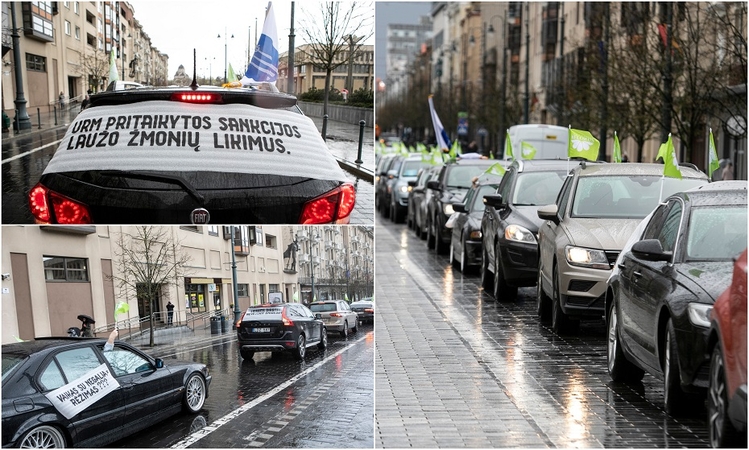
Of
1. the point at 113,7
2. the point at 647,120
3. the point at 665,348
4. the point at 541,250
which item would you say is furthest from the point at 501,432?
the point at 647,120

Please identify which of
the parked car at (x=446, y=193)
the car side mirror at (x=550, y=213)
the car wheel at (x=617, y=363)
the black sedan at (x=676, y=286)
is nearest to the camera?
the black sedan at (x=676, y=286)

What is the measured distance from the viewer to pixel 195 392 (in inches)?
229

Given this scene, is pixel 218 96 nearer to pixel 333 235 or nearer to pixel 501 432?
pixel 333 235

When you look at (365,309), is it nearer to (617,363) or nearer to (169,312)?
(169,312)

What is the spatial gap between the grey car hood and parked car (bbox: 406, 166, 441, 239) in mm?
13602

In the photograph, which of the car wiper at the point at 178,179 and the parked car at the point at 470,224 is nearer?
the car wiper at the point at 178,179

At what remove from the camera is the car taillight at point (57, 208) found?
5.48 meters

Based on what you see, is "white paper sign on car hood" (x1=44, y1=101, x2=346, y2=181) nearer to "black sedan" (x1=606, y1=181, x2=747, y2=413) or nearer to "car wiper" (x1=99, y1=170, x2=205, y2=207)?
"car wiper" (x1=99, y1=170, x2=205, y2=207)

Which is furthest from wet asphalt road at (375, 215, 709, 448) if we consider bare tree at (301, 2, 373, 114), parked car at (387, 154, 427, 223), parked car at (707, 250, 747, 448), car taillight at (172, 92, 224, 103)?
parked car at (387, 154, 427, 223)

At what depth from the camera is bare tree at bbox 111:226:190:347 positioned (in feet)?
18.2

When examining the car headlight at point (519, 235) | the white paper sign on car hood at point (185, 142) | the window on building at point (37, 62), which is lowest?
the car headlight at point (519, 235)

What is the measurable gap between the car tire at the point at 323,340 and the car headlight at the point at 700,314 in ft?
8.26

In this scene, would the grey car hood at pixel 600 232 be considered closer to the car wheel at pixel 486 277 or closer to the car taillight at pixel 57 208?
the car wheel at pixel 486 277

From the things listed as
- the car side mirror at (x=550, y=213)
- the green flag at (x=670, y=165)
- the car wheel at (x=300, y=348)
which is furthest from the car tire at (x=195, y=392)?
the green flag at (x=670, y=165)
